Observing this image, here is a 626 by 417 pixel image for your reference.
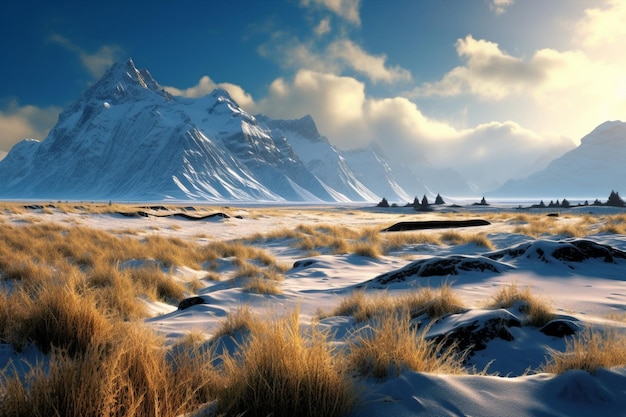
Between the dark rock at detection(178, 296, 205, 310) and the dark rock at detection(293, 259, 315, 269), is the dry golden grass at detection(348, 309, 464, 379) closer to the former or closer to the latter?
the dark rock at detection(178, 296, 205, 310)

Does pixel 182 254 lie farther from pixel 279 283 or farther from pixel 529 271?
pixel 529 271

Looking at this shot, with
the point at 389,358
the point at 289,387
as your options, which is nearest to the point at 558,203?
the point at 389,358

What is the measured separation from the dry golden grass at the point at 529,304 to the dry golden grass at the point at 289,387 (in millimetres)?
2977

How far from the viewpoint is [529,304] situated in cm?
434

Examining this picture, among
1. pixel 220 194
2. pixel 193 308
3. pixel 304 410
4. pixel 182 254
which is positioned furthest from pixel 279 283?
pixel 220 194

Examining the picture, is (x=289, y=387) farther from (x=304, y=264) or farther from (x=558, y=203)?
(x=558, y=203)

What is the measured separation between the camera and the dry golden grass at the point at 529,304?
4.02m

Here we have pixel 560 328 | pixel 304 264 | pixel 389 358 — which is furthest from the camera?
pixel 304 264

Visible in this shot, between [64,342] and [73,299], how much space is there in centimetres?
36

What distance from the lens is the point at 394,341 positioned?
2.49 meters

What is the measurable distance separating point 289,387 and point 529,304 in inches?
140

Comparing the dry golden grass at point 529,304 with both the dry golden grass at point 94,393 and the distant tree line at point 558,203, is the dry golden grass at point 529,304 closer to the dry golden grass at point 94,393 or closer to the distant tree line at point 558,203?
the dry golden grass at point 94,393

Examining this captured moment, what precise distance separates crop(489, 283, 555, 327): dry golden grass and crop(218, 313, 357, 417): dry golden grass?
117 inches

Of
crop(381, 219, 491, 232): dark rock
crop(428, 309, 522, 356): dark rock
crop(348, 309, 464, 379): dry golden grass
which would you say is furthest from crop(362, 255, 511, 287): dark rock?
crop(381, 219, 491, 232): dark rock
